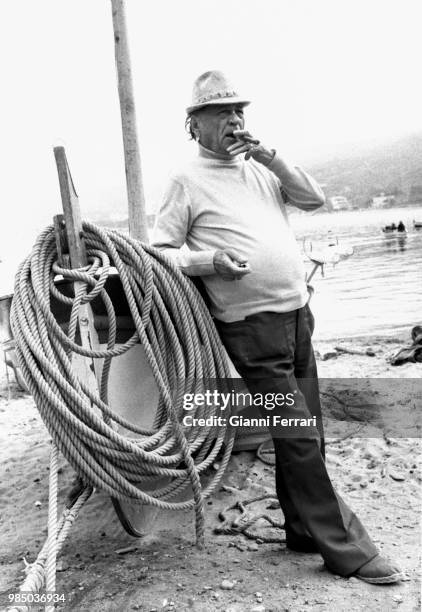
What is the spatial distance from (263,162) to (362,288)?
9.19m

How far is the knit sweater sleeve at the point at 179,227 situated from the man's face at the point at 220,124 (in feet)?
0.69

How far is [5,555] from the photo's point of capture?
2721 millimetres

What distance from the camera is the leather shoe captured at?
2178mm

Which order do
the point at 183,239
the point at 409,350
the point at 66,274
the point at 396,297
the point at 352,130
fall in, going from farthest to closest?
the point at 352,130 < the point at 396,297 < the point at 409,350 < the point at 183,239 < the point at 66,274

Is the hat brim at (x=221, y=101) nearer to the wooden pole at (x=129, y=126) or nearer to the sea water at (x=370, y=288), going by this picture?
the sea water at (x=370, y=288)

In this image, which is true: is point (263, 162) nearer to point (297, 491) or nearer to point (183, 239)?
point (183, 239)

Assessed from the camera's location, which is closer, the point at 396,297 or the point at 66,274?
the point at 66,274

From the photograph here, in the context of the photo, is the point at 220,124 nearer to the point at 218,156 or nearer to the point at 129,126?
the point at 218,156

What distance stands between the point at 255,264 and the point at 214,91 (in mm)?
670

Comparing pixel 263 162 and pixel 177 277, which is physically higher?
pixel 263 162

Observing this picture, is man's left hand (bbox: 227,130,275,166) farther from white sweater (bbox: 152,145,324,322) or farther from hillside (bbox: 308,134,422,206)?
hillside (bbox: 308,134,422,206)

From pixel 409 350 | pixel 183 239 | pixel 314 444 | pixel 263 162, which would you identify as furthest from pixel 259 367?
pixel 409 350

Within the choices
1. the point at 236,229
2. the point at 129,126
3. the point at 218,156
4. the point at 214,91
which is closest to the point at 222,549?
the point at 236,229

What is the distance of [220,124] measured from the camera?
7.93 ft
